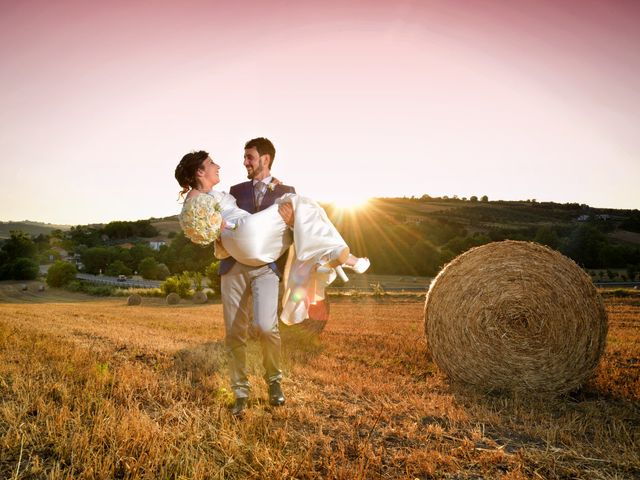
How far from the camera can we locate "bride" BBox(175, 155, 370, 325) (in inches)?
145

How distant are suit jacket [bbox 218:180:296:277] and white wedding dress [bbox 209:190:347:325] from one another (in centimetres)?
15

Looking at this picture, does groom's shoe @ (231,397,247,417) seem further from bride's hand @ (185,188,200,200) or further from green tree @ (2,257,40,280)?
green tree @ (2,257,40,280)

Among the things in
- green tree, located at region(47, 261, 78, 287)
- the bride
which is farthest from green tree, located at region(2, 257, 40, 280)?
the bride

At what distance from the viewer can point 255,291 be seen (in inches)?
156

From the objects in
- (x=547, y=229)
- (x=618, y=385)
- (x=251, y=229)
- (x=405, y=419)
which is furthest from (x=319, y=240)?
(x=547, y=229)

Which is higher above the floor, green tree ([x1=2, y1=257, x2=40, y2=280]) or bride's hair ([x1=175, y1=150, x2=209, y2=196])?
bride's hair ([x1=175, y1=150, x2=209, y2=196])

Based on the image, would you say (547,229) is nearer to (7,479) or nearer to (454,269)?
(454,269)

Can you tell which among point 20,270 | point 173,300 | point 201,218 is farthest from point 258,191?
point 20,270

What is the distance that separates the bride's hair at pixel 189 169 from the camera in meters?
3.86

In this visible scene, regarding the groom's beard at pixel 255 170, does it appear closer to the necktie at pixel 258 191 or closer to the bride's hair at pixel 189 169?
the necktie at pixel 258 191

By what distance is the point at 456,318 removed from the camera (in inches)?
238

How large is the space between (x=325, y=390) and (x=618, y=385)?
3823 millimetres

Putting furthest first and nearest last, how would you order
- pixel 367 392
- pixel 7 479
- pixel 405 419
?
1. pixel 367 392
2. pixel 405 419
3. pixel 7 479

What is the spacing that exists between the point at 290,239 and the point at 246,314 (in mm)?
888
